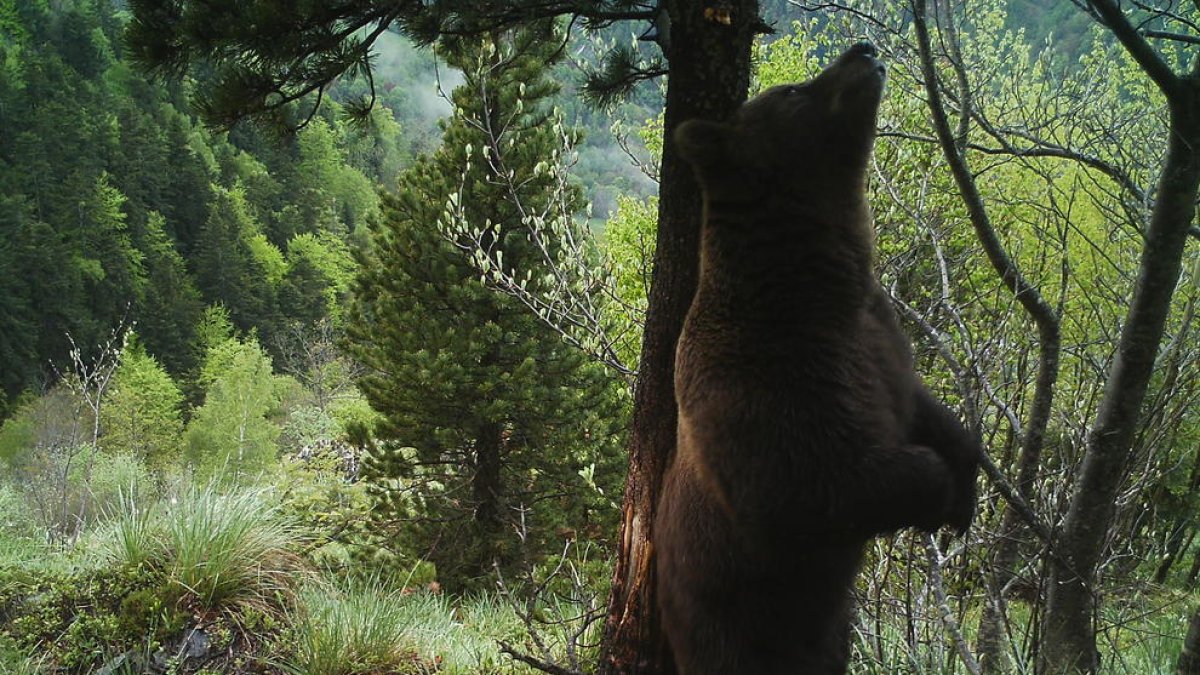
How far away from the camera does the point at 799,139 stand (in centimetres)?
209

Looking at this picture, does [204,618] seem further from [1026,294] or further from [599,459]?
[599,459]

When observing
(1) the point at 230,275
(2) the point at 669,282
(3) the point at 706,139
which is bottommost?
(2) the point at 669,282

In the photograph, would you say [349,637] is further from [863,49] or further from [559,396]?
[559,396]

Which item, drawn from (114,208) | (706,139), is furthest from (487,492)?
(114,208)

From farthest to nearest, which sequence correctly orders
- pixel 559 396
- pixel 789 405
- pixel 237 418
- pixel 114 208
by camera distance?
pixel 114 208
pixel 237 418
pixel 559 396
pixel 789 405

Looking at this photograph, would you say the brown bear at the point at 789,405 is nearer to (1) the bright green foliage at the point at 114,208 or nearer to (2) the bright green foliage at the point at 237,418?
(2) the bright green foliage at the point at 237,418

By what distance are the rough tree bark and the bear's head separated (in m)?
1.09

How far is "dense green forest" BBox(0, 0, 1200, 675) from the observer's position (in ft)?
10.3

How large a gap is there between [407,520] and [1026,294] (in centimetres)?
1041

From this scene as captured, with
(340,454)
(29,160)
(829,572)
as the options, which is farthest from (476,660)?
(29,160)

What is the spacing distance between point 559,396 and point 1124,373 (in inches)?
367

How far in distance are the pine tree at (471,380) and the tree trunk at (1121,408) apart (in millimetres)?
8319

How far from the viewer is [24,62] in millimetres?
62406

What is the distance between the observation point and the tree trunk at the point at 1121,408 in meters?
2.64
